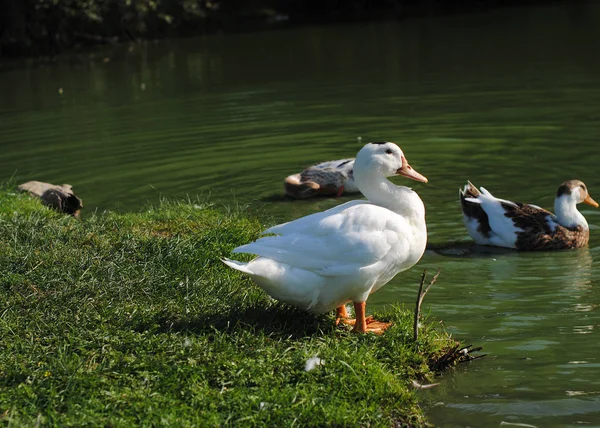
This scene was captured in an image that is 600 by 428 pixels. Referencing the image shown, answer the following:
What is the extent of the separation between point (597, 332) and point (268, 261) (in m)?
2.26

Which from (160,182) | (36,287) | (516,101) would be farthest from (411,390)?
(516,101)

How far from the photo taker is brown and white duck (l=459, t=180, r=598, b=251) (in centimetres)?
853

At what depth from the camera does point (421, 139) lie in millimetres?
12891

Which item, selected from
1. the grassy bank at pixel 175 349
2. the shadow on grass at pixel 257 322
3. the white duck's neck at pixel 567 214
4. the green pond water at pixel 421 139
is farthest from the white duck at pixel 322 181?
the shadow on grass at pixel 257 322

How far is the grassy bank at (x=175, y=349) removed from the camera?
4.80 m

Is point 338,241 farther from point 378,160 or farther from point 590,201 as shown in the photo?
point 590,201

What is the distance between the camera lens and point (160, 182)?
11562 millimetres

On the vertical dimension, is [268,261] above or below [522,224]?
above

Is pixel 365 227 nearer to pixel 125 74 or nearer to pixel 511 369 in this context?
pixel 511 369

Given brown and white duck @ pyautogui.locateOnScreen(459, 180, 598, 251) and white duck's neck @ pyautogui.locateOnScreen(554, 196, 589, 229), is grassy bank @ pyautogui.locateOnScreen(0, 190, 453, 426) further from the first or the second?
white duck's neck @ pyautogui.locateOnScreen(554, 196, 589, 229)

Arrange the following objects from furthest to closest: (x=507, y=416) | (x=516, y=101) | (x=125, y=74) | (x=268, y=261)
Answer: (x=125, y=74) → (x=516, y=101) → (x=268, y=261) → (x=507, y=416)

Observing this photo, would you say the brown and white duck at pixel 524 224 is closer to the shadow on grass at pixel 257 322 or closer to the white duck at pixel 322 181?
the white duck at pixel 322 181

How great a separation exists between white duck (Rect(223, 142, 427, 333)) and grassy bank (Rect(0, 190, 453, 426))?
277 mm

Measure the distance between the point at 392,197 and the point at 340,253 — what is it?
626mm
